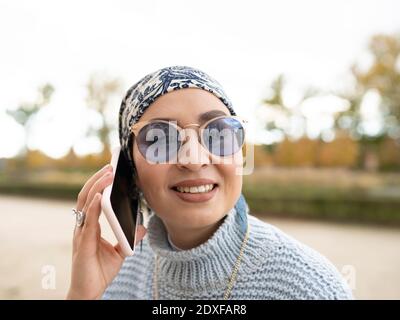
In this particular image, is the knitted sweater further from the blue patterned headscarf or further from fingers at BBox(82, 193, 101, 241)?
the blue patterned headscarf

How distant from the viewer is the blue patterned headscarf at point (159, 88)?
1.15 metres

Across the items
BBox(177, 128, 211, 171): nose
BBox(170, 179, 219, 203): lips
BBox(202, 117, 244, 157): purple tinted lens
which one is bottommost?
BBox(170, 179, 219, 203): lips

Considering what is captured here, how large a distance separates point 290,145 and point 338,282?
11.2 meters

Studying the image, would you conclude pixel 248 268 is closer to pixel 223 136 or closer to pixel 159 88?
pixel 223 136

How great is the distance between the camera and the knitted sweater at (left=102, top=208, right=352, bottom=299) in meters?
1.13

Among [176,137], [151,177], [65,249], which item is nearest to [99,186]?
[151,177]

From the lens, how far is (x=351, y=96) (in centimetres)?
1250

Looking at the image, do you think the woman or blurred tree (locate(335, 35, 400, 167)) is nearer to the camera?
the woman

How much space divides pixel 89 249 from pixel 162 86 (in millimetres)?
531

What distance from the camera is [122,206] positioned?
126 cm

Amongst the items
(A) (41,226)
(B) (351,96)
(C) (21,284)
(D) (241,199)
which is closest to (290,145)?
(B) (351,96)

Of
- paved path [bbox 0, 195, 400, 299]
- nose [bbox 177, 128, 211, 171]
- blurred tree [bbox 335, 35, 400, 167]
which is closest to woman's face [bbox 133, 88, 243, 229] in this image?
nose [bbox 177, 128, 211, 171]

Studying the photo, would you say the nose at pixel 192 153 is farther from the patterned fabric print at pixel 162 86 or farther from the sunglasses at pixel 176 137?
the patterned fabric print at pixel 162 86
